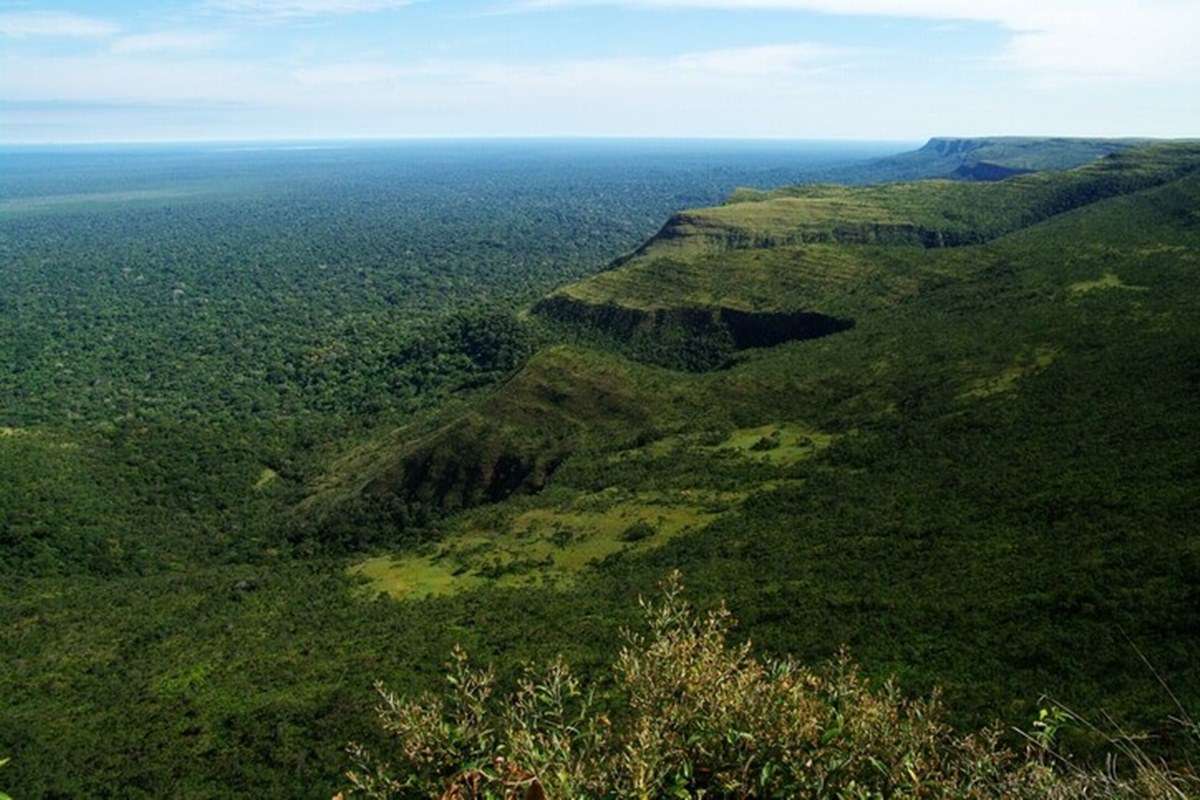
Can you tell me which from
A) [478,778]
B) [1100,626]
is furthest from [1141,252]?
[478,778]

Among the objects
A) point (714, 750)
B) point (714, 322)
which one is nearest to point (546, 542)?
point (714, 750)

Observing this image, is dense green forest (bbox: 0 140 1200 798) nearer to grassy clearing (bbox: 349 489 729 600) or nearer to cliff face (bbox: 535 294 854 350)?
grassy clearing (bbox: 349 489 729 600)

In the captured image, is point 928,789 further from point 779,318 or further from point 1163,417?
point 779,318

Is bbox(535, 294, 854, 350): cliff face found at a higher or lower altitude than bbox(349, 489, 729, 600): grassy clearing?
higher

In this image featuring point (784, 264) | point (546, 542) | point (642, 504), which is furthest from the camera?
point (784, 264)

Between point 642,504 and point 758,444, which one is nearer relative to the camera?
point 642,504

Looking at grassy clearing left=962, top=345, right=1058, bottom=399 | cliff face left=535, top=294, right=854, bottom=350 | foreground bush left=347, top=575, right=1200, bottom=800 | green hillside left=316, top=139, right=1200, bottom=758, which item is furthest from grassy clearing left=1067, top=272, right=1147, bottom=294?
foreground bush left=347, top=575, right=1200, bottom=800

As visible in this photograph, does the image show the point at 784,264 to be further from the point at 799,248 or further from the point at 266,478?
the point at 266,478

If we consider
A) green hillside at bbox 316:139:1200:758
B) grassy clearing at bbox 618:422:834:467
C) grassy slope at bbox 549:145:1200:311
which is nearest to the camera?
green hillside at bbox 316:139:1200:758
